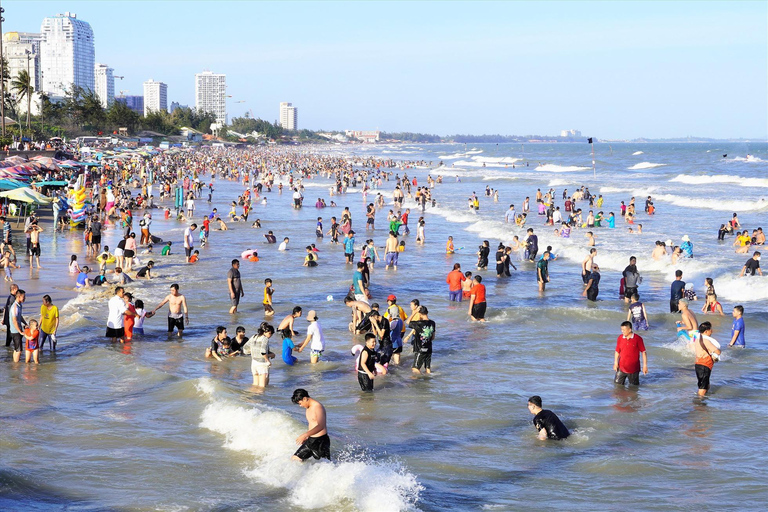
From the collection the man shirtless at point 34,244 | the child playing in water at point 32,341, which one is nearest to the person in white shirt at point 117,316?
the child playing in water at point 32,341

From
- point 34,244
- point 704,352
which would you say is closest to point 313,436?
point 704,352

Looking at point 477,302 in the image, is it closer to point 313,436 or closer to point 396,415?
point 396,415

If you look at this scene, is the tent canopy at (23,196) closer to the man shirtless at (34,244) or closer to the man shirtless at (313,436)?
the man shirtless at (34,244)

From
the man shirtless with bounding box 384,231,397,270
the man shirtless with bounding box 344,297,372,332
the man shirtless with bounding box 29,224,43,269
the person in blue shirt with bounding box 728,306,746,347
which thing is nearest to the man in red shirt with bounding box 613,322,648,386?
the person in blue shirt with bounding box 728,306,746,347

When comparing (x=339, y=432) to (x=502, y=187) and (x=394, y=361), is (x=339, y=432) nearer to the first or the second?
(x=394, y=361)

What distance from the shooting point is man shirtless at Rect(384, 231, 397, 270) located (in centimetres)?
2344

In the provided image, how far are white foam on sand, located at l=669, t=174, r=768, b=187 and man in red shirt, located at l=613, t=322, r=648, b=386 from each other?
65.0m

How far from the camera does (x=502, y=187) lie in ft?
226

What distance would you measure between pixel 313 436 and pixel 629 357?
5622 millimetres

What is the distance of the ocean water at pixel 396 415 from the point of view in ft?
27.2

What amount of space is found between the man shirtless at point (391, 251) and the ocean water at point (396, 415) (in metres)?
2.41

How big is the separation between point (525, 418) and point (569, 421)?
595mm

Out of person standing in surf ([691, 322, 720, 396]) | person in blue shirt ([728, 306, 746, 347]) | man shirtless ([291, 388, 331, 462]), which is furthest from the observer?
person in blue shirt ([728, 306, 746, 347])

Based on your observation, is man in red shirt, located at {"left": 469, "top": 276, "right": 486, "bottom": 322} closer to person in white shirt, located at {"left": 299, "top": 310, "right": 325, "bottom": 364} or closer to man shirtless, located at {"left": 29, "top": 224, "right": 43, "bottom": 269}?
person in white shirt, located at {"left": 299, "top": 310, "right": 325, "bottom": 364}
